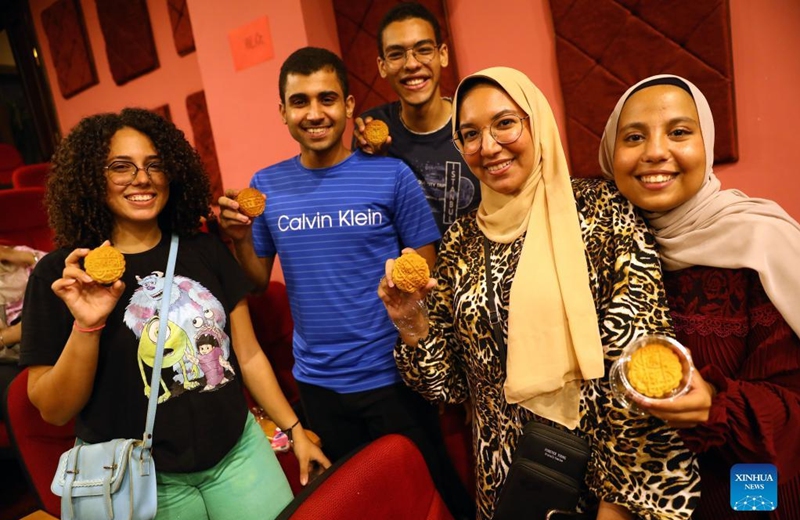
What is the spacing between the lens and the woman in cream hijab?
113cm

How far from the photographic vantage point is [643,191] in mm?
1197

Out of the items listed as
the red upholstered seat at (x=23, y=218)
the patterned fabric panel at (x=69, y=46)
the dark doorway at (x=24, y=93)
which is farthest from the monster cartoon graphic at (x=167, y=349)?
the dark doorway at (x=24, y=93)

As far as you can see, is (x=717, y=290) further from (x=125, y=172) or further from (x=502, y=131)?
(x=125, y=172)

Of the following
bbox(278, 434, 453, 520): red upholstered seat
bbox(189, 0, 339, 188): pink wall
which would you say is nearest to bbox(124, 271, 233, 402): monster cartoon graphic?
bbox(278, 434, 453, 520): red upholstered seat

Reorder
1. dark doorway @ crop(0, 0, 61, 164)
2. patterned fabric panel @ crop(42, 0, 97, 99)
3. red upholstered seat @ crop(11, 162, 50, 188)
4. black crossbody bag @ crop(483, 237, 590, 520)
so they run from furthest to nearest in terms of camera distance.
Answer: dark doorway @ crop(0, 0, 61, 164), patterned fabric panel @ crop(42, 0, 97, 99), red upholstered seat @ crop(11, 162, 50, 188), black crossbody bag @ crop(483, 237, 590, 520)

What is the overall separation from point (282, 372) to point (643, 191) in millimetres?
2282

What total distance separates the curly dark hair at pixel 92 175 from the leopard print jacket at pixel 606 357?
88 cm

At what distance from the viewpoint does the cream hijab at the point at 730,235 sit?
105 cm

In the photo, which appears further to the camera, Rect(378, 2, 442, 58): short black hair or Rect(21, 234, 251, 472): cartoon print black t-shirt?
Rect(378, 2, 442, 58): short black hair

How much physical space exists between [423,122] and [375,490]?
1388mm

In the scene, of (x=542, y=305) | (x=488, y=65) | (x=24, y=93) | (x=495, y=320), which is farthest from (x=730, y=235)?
(x=24, y=93)

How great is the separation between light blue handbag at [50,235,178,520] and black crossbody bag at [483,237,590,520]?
948 millimetres

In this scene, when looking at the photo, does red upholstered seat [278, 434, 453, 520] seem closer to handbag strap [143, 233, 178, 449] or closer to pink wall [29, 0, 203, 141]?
handbag strap [143, 233, 178, 449]

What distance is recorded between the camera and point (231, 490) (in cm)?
146
